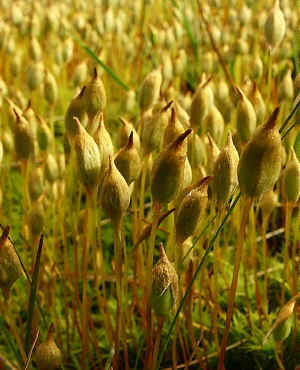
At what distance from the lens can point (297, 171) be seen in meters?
0.60

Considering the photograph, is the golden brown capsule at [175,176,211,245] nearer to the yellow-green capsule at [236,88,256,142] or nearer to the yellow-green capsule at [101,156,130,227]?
the yellow-green capsule at [101,156,130,227]

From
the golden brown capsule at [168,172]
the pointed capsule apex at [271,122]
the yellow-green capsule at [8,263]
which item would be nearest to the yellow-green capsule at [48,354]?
the yellow-green capsule at [8,263]

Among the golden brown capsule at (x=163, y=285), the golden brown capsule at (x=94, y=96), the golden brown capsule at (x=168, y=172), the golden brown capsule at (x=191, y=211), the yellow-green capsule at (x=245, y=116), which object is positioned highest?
the golden brown capsule at (x=94, y=96)

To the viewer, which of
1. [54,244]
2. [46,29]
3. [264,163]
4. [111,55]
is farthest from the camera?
[111,55]

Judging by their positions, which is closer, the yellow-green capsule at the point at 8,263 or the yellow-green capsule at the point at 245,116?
the yellow-green capsule at the point at 8,263

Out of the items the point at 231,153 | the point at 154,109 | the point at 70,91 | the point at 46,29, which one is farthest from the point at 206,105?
the point at 70,91

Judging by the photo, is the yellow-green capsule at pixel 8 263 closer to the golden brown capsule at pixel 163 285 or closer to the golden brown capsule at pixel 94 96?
the golden brown capsule at pixel 163 285

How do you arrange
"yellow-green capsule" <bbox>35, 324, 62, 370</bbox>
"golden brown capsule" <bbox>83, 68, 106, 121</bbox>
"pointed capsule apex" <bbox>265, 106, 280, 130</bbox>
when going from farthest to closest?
1. "golden brown capsule" <bbox>83, 68, 106, 121</bbox>
2. "yellow-green capsule" <bbox>35, 324, 62, 370</bbox>
3. "pointed capsule apex" <bbox>265, 106, 280, 130</bbox>

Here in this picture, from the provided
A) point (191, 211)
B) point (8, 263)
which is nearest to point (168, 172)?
point (191, 211)

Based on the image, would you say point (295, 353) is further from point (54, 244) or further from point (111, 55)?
point (111, 55)

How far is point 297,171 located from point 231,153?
0.41 ft

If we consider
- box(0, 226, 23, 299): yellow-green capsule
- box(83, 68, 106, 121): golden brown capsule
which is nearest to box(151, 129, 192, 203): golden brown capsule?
box(0, 226, 23, 299): yellow-green capsule

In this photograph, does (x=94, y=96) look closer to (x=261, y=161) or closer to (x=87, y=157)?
(x=87, y=157)

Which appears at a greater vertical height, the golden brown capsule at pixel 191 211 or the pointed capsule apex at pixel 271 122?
the pointed capsule apex at pixel 271 122
